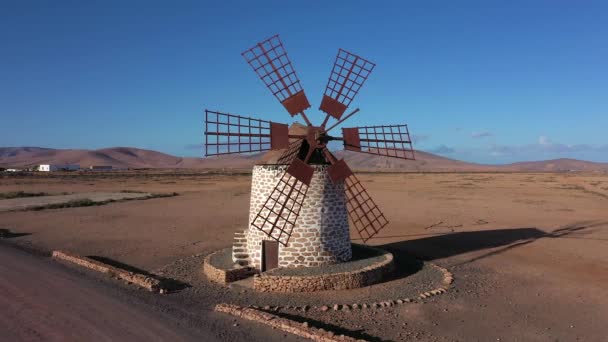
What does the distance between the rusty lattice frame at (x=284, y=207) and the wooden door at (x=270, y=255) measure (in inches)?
12.6

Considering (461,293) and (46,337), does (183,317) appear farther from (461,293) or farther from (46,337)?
(461,293)

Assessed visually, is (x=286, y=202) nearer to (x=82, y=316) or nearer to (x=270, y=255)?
(x=270, y=255)

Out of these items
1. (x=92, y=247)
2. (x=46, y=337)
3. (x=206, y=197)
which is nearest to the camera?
(x=46, y=337)

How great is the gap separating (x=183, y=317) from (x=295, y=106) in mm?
6270

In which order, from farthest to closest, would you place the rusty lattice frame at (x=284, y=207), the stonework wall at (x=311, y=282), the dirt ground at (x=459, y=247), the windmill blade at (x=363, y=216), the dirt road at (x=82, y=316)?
the windmill blade at (x=363, y=216) < the rusty lattice frame at (x=284, y=207) < the stonework wall at (x=311, y=282) < the dirt ground at (x=459, y=247) < the dirt road at (x=82, y=316)

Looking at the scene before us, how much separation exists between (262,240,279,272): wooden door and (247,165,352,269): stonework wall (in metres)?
0.12

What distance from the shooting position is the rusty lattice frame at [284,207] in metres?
12.0

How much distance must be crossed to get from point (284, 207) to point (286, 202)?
0.51 feet

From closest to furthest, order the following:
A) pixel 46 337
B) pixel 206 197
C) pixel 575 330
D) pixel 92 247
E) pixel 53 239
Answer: pixel 46 337 < pixel 575 330 < pixel 92 247 < pixel 53 239 < pixel 206 197

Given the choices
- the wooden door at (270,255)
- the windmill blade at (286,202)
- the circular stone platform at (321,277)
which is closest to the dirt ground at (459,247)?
the circular stone platform at (321,277)

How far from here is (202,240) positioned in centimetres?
1886

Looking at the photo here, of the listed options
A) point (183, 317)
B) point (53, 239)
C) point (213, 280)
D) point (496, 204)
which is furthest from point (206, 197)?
point (183, 317)

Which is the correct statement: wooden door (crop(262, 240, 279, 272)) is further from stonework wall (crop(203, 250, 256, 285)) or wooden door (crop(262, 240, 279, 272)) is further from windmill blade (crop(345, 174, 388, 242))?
windmill blade (crop(345, 174, 388, 242))

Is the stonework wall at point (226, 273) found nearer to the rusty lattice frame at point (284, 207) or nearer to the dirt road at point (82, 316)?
the rusty lattice frame at point (284, 207)
